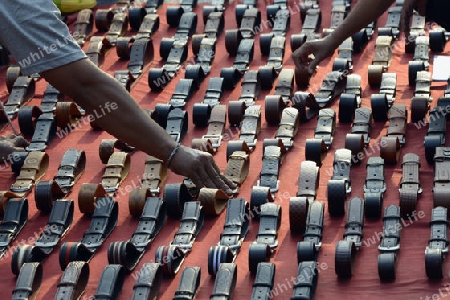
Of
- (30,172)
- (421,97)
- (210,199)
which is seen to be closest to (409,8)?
(421,97)

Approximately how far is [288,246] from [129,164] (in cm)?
124

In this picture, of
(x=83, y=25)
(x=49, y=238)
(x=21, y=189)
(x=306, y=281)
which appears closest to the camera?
(x=306, y=281)

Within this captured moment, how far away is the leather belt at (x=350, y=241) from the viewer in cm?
559

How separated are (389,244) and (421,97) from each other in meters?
1.53

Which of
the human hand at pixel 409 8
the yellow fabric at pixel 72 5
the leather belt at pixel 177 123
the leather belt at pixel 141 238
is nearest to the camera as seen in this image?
the leather belt at pixel 141 238

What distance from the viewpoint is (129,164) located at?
6.84m

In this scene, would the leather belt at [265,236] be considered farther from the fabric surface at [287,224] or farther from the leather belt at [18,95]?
the leather belt at [18,95]

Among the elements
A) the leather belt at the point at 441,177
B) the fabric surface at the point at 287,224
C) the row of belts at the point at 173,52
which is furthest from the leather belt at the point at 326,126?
the row of belts at the point at 173,52

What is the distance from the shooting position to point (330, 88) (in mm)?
7391

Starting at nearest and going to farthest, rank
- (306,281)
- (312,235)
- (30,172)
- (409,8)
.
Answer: (306,281), (312,235), (30,172), (409,8)

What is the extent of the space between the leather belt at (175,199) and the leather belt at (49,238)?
48 cm

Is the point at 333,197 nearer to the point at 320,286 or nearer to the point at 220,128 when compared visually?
the point at 320,286

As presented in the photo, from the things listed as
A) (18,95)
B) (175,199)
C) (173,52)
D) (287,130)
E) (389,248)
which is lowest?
(389,248)

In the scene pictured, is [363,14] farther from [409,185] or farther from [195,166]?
[195,166]
